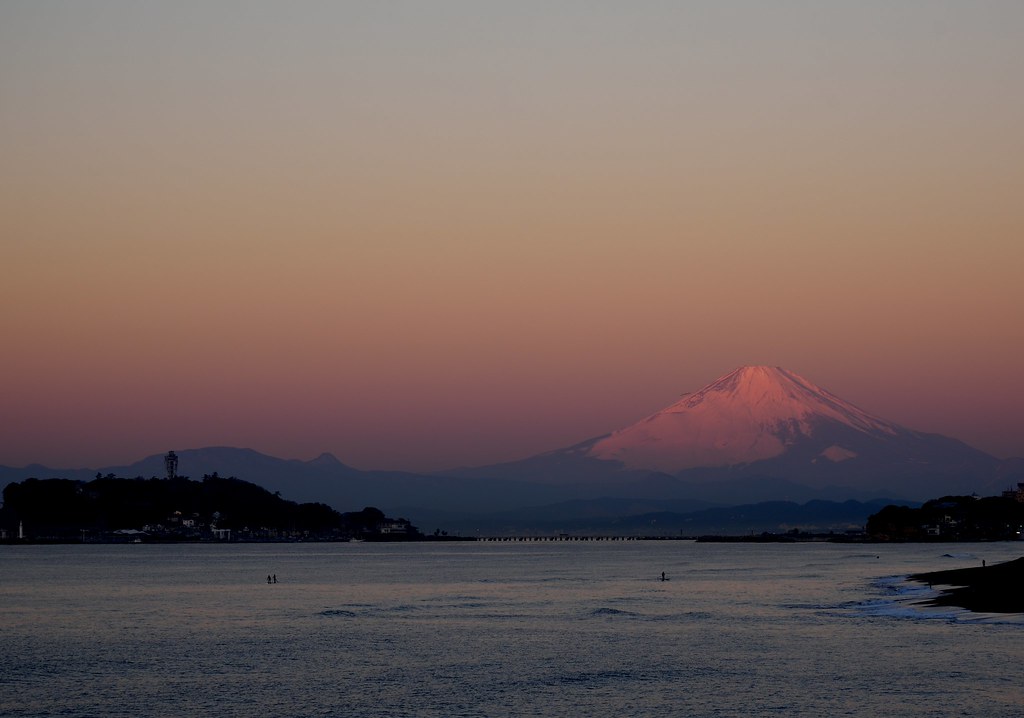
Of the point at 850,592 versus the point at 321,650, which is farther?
the point at 850,592

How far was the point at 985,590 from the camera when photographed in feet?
339

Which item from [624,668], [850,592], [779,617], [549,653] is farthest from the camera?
[850,592]

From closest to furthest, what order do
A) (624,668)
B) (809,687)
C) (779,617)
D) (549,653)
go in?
(809,687) < (624,668) < (549,653) < (779,617)

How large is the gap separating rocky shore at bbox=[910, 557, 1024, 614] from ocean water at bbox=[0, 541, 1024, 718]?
3199mm

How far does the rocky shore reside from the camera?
299 feet

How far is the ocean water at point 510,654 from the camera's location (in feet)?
182

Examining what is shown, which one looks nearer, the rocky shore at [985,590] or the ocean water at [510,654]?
→ the ocean water at [510,654]

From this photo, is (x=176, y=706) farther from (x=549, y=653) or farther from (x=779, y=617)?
(x=779, y=617)

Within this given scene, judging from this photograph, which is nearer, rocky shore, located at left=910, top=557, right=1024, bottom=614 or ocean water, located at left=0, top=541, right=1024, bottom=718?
ocean water, located at left=0, top=541, right=1024, bottom=718

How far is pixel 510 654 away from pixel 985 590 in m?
47.5

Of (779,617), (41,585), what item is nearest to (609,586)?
(779,617)

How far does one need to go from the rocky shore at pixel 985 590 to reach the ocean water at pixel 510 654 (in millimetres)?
3199

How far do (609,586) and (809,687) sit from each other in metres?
85.1

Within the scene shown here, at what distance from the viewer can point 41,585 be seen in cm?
14888
